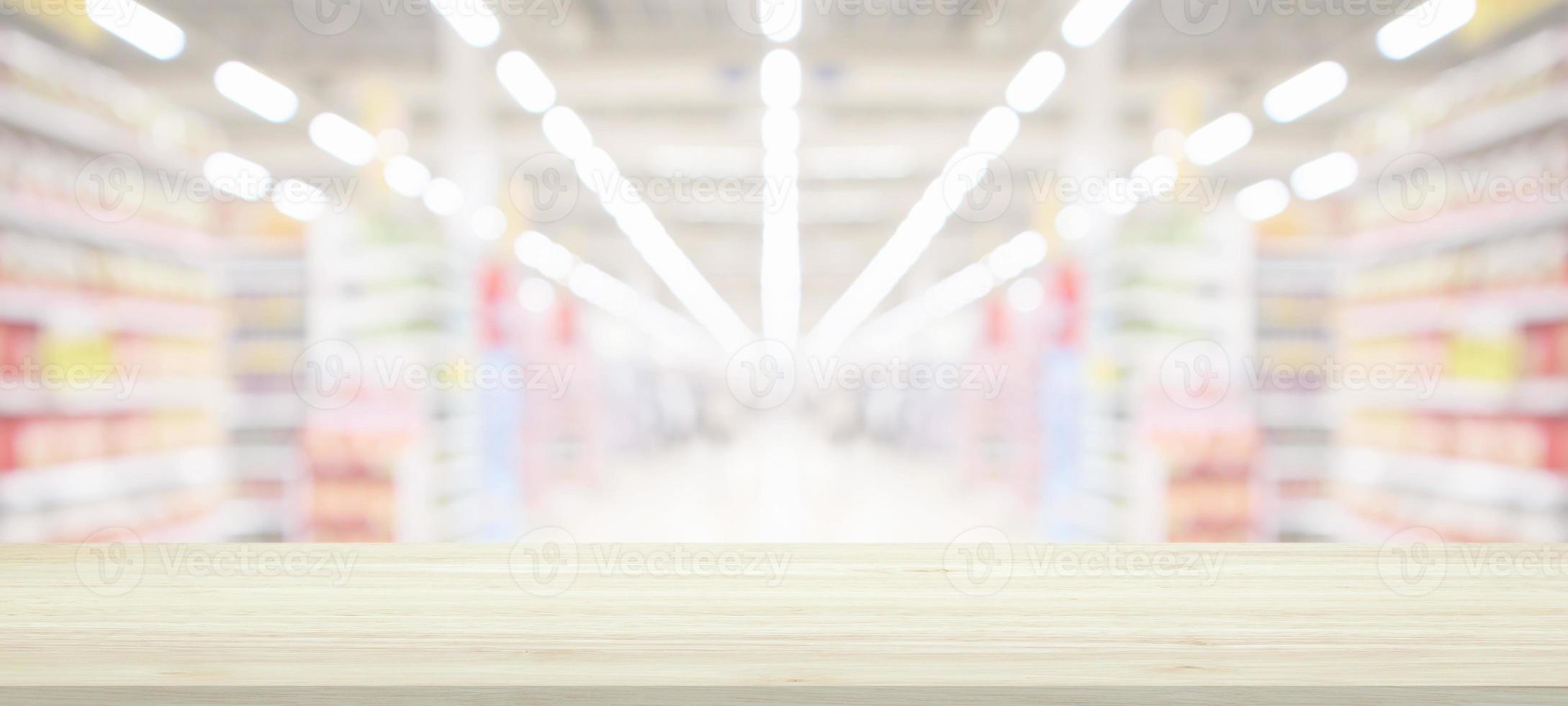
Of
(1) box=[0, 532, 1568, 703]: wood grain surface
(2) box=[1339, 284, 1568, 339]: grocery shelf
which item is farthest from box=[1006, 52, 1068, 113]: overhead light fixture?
(1) box=[0, 532, 1568, 703]: wood grain surface

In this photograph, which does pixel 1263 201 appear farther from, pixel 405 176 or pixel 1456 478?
pixel 405 176

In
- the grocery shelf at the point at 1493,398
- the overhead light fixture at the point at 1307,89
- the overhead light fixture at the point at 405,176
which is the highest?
the overhead light fixture at the point at 1307,89

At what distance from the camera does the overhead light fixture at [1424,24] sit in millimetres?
2933

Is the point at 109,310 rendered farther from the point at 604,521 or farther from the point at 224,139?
the point at 604,521

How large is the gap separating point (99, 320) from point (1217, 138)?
553cm

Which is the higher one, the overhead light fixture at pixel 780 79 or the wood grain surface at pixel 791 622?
the overhead light fixture at pixel 780 79

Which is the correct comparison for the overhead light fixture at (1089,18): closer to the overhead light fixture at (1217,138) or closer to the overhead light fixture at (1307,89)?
the overhead light fixture at (1217,138)

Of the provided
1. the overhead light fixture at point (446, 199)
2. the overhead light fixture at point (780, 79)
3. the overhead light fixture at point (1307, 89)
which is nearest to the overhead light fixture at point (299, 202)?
the overhead light fixture at point (446, 199)

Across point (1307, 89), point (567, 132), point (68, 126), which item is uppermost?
point (1307, 89)

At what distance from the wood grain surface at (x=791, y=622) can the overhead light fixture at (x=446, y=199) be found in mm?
3098

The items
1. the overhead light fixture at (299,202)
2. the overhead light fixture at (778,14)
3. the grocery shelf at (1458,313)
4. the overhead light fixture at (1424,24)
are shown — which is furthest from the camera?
the overhead light fixture at (299,202)

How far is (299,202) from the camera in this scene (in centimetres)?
354

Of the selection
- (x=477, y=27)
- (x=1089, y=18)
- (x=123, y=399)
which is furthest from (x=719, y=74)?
(x=123, y=399)

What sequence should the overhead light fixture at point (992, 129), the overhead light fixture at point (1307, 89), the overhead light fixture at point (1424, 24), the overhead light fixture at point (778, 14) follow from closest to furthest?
the overhead light fixture at point (778, 14) → the overhead light fixture at point (1424, 24) → the overhead light fixture at point (992, 129) → the overhead light fixture at point (1307, 89)
